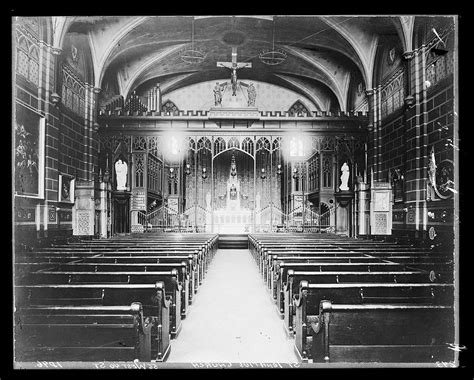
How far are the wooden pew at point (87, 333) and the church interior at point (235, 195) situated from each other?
2 centimetres

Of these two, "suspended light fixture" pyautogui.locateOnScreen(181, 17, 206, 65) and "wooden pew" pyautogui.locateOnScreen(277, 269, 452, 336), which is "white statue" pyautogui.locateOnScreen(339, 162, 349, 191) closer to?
"suspended light fixture" pyautogui.locateOnScreen(181, 17, 206, 65)

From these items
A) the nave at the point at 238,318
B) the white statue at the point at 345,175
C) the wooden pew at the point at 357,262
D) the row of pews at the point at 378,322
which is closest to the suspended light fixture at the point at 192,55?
the white statue at the point at 345,175

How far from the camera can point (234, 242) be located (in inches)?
605

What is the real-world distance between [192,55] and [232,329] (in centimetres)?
1428

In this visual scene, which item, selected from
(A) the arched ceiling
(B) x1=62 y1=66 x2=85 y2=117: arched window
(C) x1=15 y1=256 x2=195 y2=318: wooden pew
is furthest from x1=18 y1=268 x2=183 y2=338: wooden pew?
(B) x1=62 y1=66 x2=85 y2=117: arched window

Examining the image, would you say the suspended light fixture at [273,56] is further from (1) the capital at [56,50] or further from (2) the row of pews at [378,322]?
(2) the row of pews at [378,322]

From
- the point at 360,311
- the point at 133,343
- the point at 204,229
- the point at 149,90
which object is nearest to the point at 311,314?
the point at 360,311

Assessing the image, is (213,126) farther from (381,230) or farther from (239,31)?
(381,230)

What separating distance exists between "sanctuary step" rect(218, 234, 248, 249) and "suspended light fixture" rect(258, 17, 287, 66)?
7426mm

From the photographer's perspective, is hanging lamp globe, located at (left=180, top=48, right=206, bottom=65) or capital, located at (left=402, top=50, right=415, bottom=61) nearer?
capital, located at (left=402, top=50, right=415, bottom=61)

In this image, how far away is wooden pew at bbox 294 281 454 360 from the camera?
386cm
